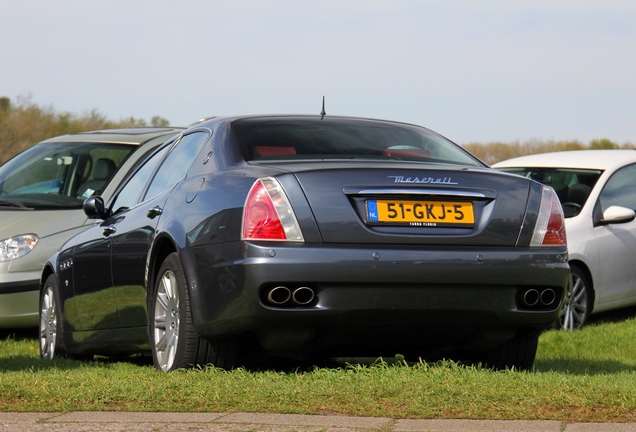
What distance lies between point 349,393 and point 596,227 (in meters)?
7.10

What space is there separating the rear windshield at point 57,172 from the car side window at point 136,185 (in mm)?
2649

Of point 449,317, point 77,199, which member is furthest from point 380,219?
point 77,199

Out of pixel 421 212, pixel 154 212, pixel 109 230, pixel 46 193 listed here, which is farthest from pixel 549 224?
pixel 46 193

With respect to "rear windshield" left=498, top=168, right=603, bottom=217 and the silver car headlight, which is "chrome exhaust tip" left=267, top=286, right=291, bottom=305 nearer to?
the silver car headlight

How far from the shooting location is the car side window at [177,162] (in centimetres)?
745

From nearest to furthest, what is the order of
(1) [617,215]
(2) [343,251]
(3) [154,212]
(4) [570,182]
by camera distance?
1. (2) [343,251]
2. (3) [154,212]
3. (1) [617,215]
4. (4) [570,182]

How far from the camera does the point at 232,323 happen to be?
635cm

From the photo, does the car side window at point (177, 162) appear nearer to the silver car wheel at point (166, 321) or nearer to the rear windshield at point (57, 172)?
the silver car wheel at point (166, 321)

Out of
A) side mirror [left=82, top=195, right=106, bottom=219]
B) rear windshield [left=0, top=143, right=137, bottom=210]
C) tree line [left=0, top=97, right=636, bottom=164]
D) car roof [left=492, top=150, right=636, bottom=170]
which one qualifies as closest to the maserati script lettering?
side mirror [left=82, top=195, right=106, bottom=219]

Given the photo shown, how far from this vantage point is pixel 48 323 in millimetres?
9609

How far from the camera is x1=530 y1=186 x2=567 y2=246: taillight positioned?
21.4 ft

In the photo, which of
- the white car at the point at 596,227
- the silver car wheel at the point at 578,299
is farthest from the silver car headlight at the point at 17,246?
the silver car wheel at the point at 578,299

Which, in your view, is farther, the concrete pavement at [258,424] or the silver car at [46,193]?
the silver car at [46,193]

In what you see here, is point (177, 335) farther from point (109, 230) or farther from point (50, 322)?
point (50, 322)
